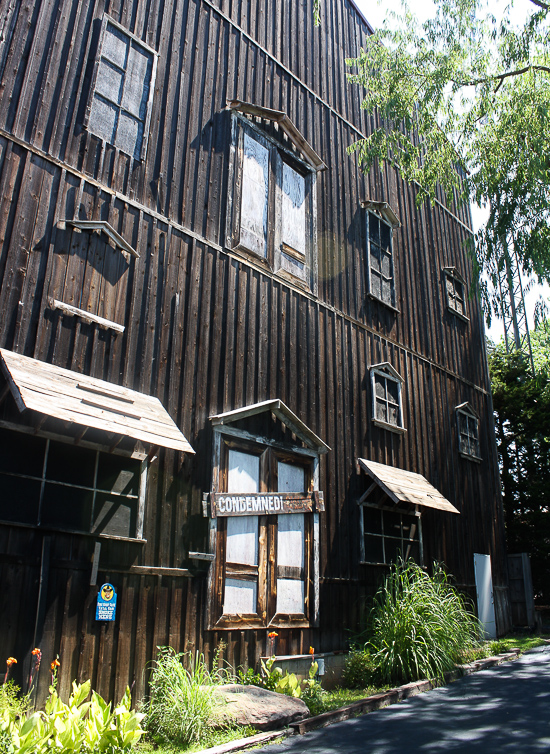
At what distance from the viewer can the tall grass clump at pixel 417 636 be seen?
822 cm

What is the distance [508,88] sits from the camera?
11.8 meters

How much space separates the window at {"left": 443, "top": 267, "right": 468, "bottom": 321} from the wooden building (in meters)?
2.36

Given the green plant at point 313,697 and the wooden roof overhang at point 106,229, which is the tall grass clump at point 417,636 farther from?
the wooden roof overhang at point 106,229

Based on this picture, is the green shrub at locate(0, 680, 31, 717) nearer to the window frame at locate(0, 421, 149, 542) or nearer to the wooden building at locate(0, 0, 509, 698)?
the wooden building at locate(0, 0, 509, 698)

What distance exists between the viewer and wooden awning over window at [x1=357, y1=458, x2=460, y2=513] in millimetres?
10039

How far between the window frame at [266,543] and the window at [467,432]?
18.6ft

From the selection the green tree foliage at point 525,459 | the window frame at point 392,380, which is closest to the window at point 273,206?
the window frame at point 392,380

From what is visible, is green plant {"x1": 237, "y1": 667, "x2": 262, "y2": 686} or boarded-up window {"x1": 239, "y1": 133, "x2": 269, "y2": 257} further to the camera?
boarded-up window {"x1": 239, "y1": 133, "x2": 269, "y2": 257}

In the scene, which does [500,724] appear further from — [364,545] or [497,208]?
[497,208]

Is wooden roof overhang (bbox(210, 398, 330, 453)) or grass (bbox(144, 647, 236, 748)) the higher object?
wooden roof overhang (bbox(210, 398, 330, 453))

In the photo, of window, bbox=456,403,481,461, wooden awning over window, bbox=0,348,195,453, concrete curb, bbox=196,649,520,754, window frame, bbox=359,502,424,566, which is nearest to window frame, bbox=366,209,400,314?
window, bbox=456,403,481,461

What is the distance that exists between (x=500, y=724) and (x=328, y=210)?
27.9 feet

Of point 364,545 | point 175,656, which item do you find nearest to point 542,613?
point 364,545

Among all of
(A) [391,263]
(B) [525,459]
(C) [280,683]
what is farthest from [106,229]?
(B) [525,459]
